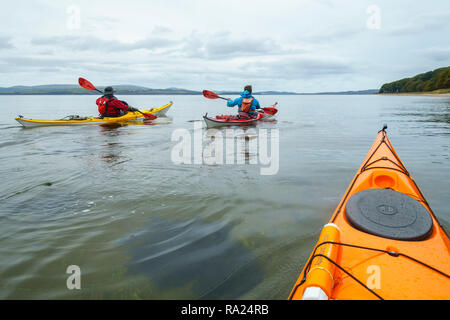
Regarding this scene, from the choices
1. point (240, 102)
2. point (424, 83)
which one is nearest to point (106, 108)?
point (240, 102)

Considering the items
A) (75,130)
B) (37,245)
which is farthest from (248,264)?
(75,130)

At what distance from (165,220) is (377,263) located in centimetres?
315

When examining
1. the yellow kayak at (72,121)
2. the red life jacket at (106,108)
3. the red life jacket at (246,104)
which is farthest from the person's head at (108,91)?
the red life jacket at (246,104)

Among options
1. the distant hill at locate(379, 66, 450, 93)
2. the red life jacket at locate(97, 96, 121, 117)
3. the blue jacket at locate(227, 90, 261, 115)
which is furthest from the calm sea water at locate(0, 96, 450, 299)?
the distant hill at locate(379, 66, 450, 93)

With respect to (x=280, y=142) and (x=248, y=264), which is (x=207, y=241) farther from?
(x=280, y=142)

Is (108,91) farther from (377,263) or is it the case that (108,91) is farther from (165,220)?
(377,263)

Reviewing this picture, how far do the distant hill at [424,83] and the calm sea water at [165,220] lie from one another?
286ft

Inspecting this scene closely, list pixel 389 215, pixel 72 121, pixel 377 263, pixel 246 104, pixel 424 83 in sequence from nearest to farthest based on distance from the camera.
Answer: pixel 377 263, pixel 389 215, pixel 72 121, pixel 246 104, pixel 424 83

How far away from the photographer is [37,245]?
3658 mm

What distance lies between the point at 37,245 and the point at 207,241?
234 centimetres

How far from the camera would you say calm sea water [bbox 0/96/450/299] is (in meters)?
3.01

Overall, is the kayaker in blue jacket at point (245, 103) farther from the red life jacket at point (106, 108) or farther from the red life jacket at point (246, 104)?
the red life jacket at point (106, 108)

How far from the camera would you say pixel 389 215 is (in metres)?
2.91
